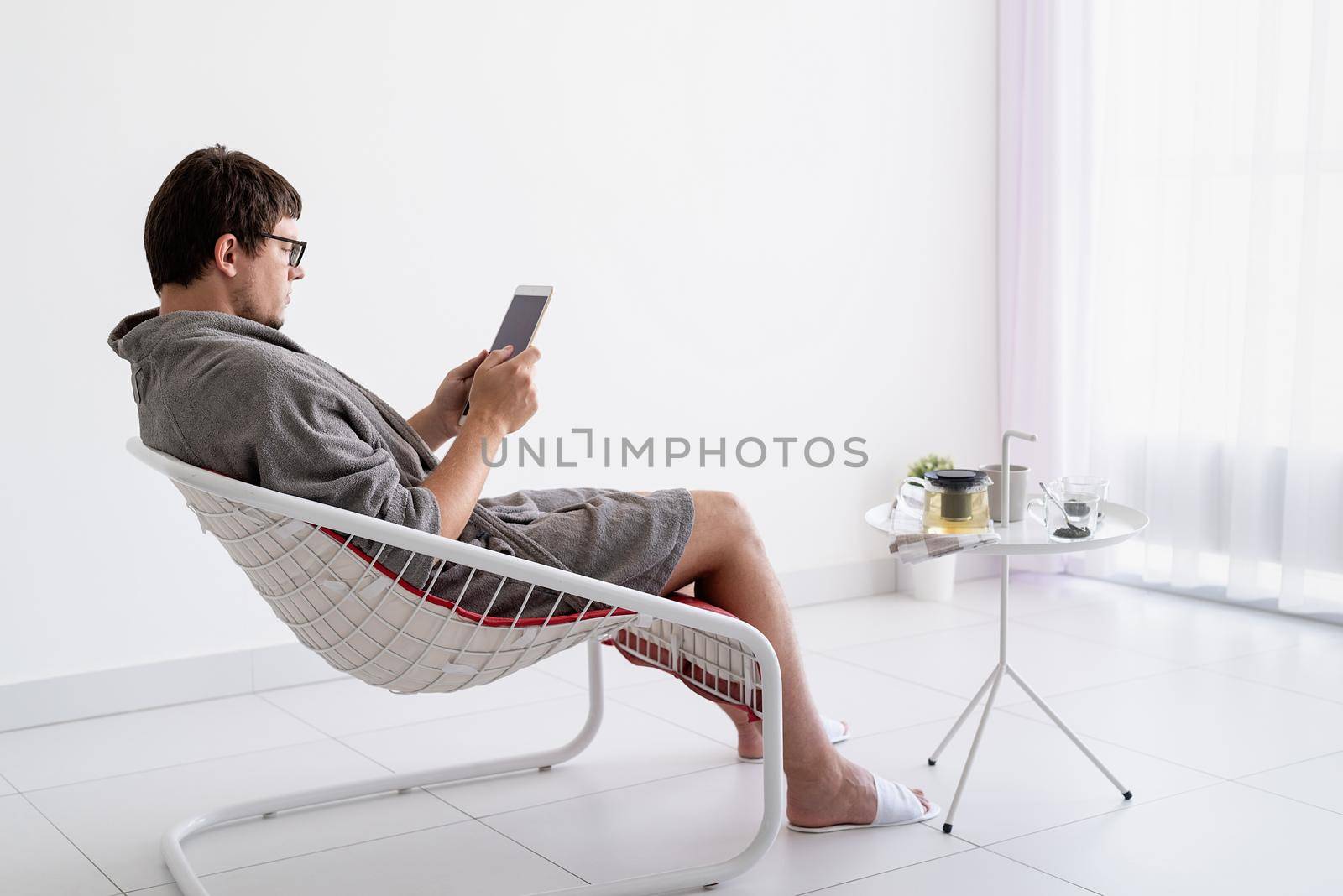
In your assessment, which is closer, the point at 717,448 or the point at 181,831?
the point at 181,831

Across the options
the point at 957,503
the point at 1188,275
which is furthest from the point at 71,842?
the point at 1188,275

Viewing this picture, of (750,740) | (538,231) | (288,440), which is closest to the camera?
(288,440)

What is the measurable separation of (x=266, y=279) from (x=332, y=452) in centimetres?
33

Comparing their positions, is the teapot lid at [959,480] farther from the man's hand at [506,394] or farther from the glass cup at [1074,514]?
the man's hand at [506,394]

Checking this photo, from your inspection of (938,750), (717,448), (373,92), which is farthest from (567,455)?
(938,750)

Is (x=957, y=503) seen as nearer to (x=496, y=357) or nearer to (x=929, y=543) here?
(x=929, y=543)

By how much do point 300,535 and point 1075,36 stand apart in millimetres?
2946

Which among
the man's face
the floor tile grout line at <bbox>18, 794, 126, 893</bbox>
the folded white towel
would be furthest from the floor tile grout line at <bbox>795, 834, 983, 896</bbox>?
the man's face

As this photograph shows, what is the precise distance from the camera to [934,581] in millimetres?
3787

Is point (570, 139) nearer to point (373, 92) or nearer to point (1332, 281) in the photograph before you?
point (373, 92)

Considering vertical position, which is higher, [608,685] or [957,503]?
[957,503]

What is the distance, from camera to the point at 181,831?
2105 mm

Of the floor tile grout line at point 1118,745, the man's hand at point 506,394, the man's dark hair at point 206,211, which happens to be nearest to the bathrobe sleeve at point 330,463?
the man's hand at point 506,394

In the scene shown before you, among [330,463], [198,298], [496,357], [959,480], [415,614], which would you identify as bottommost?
[415,614]
